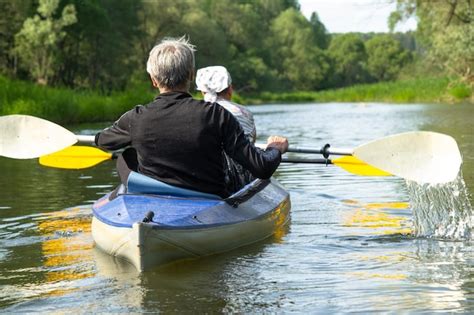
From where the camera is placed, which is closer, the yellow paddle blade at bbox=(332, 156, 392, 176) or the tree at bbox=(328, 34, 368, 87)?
the yellow paddle blade at bbox=(332, 156, 392, 176)

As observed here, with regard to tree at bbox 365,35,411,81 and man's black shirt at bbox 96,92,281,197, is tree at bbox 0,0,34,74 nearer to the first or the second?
man's black shirt at bbox 96,92,281,197

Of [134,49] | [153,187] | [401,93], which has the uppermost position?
[153,187]

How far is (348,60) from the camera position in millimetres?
101625

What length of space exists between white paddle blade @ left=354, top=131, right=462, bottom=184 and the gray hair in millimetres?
1572

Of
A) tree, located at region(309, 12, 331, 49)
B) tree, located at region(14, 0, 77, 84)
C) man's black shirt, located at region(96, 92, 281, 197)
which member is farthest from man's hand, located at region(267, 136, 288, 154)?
tree, located at region(309, 12, 331, 49)

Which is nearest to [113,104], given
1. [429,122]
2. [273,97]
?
[429,122]

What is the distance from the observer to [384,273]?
182 inches

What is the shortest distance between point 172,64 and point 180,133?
0.40 m

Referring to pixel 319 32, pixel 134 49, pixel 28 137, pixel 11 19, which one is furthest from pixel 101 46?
pixel 319 32

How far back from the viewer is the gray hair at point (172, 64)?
15.5ft

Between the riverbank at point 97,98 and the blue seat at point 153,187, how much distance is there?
13.8 meters

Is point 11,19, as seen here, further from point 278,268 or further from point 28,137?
point 278,268

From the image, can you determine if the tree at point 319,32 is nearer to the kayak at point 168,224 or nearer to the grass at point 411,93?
the grass at point 411,93

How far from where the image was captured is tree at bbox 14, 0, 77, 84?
30.9 m
